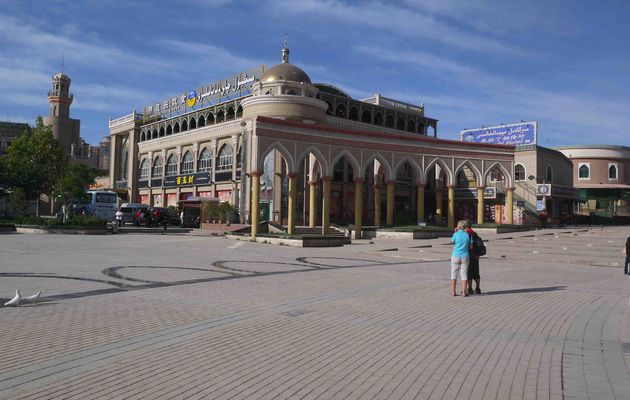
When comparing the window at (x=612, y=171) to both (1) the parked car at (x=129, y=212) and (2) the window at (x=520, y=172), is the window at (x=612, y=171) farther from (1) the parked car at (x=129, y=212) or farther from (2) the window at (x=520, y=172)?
(1) the parked car at (x=129, y=212)

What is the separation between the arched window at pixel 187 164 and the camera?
56791mm

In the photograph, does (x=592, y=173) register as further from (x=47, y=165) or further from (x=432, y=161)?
(x=47, y=165)

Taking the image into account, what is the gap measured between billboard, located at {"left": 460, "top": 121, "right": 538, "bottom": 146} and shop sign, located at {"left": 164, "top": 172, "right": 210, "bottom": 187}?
28.1m

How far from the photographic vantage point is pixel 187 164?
188 feet

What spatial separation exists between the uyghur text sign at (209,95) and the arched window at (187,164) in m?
5.68

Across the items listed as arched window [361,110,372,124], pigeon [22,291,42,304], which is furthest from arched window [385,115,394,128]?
pigeon [22,291,42,304]

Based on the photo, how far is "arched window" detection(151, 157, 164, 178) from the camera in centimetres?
6181

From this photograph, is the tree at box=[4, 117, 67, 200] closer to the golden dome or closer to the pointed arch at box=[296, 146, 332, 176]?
the golden dome

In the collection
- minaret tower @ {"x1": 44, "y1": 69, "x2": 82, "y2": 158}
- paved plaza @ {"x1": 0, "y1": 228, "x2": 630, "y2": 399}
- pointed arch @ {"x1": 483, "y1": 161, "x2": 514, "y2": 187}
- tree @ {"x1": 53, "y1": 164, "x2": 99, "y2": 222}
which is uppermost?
minaret tower @ {"x1": 44, "y1": 69, "x2": 82, "y2": 158}

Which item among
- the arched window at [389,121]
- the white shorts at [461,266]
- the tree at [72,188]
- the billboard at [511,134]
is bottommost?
the white shorts at [461,266]

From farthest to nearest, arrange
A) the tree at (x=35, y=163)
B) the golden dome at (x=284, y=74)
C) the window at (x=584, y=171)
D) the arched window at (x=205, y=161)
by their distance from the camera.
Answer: the window at (x=584, y=171) < the arched window at (x=205, y=161) < the golden dome at (x=284, y=74) < the tree at (x=35, y=163)

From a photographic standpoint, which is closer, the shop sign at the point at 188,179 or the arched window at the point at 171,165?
the shop sign at the point at 188,179

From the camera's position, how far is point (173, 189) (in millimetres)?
59188

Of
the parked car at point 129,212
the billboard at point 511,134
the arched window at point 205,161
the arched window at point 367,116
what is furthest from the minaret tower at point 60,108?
the billboard at point 511,134
